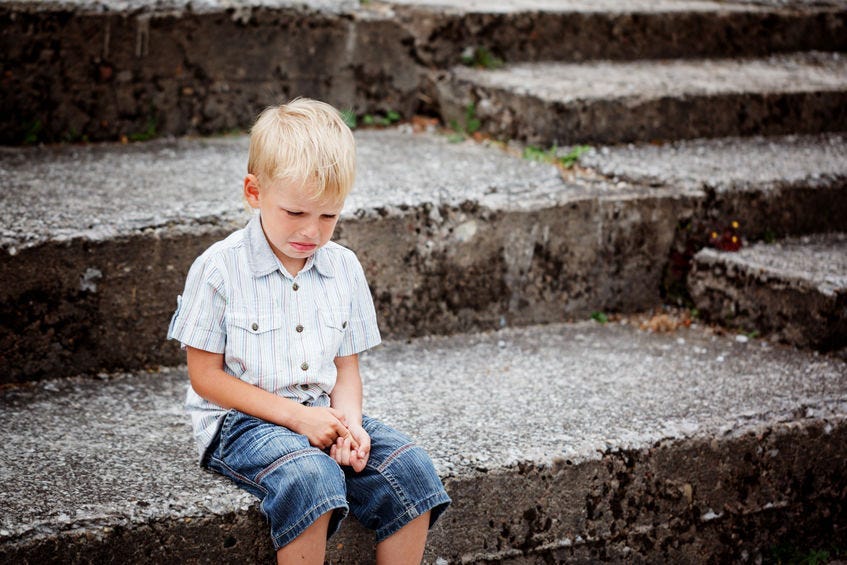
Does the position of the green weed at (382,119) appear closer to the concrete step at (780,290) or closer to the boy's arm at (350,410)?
the concrete step at (780,290)

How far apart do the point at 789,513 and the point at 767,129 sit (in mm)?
1853

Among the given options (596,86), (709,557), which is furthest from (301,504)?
(596,86)

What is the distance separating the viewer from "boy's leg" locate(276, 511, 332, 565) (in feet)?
5.83

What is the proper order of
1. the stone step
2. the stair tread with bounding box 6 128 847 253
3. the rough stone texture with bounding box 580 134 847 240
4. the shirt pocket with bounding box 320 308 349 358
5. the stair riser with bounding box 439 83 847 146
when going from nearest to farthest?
the shirt pocket with bounding box 320 308 349 358 < the stair tread with bounding box 6 128 847 253 < the rough stone texture with bounding box 580 134 847 240 < the stone step < the stair riser with bounding box 439 83 847 146

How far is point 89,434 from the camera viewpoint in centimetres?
209

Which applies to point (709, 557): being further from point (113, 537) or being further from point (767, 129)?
point (767, 129)

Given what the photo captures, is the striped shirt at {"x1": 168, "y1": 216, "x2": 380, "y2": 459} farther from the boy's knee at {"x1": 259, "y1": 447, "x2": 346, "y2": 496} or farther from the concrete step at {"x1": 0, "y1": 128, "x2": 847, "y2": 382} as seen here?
the concrete step at {"x1": 0, "y1": 128, "x2": 847, "y2": 382}

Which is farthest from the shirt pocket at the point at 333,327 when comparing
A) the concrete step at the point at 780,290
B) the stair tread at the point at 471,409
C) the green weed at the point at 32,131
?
the green weed at the point at 32,131

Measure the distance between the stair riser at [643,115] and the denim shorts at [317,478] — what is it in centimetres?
176

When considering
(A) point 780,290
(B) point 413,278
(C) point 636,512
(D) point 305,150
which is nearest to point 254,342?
(D) point 305,150

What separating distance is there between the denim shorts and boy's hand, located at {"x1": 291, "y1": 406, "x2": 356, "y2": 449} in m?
0.02

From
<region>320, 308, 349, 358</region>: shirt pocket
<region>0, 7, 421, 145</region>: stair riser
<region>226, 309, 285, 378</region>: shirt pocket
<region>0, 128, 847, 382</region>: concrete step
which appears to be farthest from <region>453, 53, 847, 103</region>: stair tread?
<region>226, 309, 285, 378</region>: shirt pocket

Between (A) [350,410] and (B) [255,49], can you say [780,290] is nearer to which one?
(A) [350,410]

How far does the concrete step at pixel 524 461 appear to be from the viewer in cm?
181
